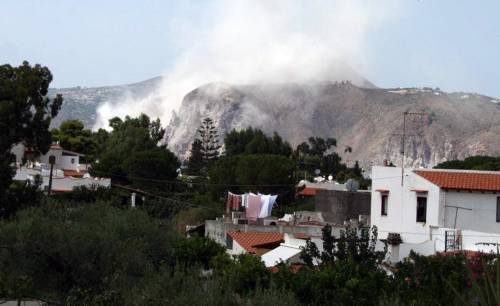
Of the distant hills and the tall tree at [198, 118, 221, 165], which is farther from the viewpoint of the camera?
the distant hills

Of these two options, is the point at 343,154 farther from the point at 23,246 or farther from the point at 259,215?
the point at 23,246

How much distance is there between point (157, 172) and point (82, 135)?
1070 inches

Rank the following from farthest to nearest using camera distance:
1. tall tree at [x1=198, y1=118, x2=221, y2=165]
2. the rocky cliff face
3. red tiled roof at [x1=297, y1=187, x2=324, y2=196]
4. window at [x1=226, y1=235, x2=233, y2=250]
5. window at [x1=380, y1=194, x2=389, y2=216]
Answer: the rocky cliff face
tall tree at [x1=198, y1=118, x2=221, y2=165]
red tiled roof at [x1=297, y1=187, x2=324, y2=196]
window at [x1=226, y1=235, x2=233, y2=250]
window at [x1=380, y1=194, x2=389, y2=216]

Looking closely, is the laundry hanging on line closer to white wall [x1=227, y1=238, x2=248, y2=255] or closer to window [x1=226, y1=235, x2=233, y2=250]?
window [x1=226, y1=235, x2=233, y2=250]

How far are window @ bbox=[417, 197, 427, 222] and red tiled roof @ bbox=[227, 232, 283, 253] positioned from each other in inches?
187

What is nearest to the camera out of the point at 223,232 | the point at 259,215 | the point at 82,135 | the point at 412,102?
the point at 223,232

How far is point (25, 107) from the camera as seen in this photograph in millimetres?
41531

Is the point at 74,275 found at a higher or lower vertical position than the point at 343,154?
lower

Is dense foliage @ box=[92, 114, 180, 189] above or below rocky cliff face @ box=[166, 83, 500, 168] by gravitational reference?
below

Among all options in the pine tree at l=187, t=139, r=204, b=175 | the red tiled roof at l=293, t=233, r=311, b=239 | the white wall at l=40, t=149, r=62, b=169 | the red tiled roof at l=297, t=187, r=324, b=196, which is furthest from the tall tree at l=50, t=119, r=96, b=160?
the red tiled roof at l=293, t=233, r=311, b=239

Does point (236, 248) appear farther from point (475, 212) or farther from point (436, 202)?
point (475, 212)

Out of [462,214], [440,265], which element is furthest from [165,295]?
[462,214]

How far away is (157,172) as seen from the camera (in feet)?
214

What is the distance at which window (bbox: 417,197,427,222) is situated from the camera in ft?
105
